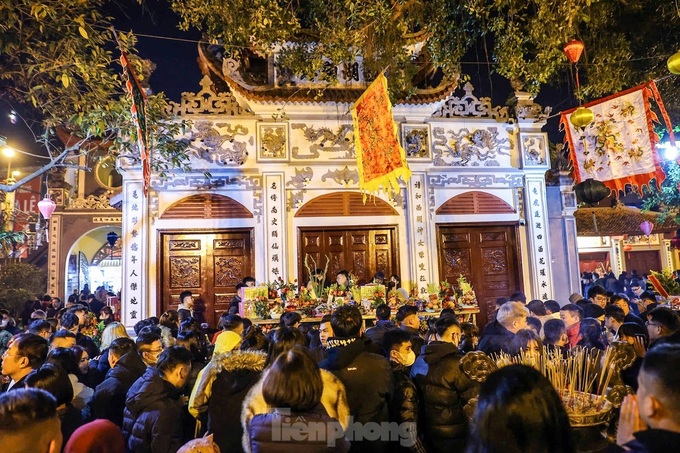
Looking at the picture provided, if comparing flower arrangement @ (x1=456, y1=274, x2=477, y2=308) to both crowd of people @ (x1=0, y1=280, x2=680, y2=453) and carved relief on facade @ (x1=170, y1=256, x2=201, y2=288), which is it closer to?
crowd of people @ (x1=0, y1=280, x2=680, y2=453)

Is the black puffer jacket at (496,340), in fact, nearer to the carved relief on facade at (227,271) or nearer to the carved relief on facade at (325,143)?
the carved relief on facade at (325,143)

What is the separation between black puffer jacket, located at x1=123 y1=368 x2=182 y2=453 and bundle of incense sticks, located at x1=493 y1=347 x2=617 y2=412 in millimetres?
1902

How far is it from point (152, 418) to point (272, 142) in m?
7.30

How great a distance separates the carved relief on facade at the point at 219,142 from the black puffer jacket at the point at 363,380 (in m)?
7.07

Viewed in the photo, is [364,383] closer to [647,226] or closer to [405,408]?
[405,408]

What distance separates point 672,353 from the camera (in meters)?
1.50

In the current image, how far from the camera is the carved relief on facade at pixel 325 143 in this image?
9.54 m

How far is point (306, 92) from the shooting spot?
9312 millimetres

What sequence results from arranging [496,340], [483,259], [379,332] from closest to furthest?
[496,340] → [379,332] → [483,259]

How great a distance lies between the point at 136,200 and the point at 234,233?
200 centimetres

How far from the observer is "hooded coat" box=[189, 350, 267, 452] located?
2646mm

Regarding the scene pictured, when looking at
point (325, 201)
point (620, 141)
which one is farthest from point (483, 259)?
point (325, 201)

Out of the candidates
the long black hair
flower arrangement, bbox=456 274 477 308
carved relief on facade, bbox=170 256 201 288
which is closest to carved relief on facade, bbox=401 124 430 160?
flower arrangement, bbox=456 274 477 308

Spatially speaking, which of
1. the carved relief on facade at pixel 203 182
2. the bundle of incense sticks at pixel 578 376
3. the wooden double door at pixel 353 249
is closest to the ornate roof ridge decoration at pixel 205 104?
the carved relief on facade at pixel 203 182
